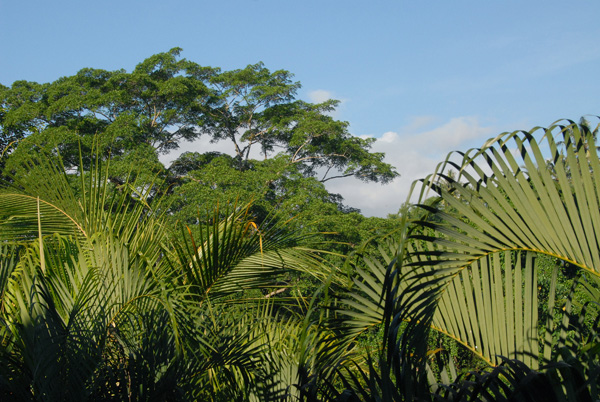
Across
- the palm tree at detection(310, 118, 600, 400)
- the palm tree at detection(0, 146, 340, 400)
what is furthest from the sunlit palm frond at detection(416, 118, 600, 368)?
the palm tree at detection(0, 146, 340, 400)

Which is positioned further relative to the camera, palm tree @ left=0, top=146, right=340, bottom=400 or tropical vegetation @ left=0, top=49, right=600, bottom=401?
palm tree @ left=0, top=146, right=340, bottom=400

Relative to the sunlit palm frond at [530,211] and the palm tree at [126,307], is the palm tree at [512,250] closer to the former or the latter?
the sunlit palm frond at [530,211]

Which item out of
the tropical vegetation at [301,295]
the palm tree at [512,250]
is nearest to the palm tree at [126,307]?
the tropical vegetation at [301,295]

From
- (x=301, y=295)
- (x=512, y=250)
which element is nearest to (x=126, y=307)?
(x=301, y=295)

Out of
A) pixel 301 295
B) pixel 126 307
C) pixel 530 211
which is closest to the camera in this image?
pixel 530 211

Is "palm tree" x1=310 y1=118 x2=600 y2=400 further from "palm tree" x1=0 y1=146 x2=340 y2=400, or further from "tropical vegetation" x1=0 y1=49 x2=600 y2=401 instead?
"palm tree" x1=0 y1=146 x2=340 y2=400

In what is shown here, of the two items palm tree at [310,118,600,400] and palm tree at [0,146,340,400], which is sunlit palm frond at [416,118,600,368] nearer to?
palm tree at [310,118,600,400]

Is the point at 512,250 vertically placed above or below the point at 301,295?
above

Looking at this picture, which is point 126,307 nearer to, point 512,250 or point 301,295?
point 301,295

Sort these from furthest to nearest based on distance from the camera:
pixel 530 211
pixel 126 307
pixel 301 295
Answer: pixel 301 295, pixel 126 307, pixel 530 211

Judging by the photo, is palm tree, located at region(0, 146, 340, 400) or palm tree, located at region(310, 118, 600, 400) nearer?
palm tree, located at region(310, 118, 600, 400)

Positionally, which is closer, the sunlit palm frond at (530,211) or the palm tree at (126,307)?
the sunlit palm frond at (530,211)

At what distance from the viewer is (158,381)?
8.13 ft

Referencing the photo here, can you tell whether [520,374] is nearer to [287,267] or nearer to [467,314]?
[467,314]
